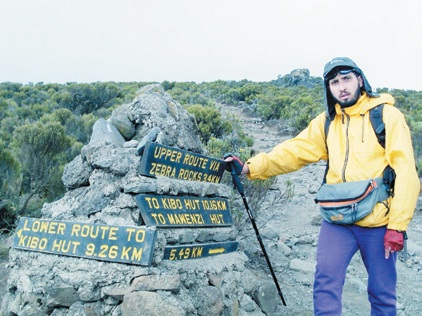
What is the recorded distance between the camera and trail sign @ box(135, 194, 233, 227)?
11.5 feet

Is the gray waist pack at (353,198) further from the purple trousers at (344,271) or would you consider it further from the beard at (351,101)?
the beard at (351,101)

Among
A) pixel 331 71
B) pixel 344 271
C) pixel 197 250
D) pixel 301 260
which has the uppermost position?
pixel 331 71

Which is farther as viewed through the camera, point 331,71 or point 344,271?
point 331,71

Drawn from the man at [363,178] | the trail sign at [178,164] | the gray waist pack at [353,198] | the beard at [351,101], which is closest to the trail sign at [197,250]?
the trail sign at [178,164]

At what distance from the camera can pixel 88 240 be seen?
3.38 metres

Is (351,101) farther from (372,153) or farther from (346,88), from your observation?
(372,153)

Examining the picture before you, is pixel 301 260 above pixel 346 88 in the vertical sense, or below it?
below

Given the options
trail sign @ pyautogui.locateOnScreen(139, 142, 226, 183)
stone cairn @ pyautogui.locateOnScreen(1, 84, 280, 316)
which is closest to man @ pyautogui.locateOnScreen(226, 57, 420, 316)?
stone cairn @ pyautogui.locateOnScreen(1, 84, 280, 316)

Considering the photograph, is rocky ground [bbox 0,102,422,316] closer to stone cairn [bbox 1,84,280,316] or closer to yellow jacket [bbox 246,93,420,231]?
stone cairn [bbox 1,84,280,316]

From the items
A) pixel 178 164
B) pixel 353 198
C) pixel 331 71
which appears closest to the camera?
pixel 353 198

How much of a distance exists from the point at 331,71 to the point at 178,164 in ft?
4.98

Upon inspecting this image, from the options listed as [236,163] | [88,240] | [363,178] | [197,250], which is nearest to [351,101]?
[363,178]

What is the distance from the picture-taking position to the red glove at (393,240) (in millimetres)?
2826

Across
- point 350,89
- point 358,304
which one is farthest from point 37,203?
point 350,89
